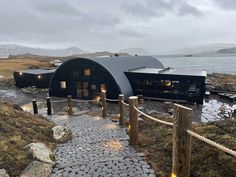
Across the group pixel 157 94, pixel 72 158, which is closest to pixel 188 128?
pixel 72 158

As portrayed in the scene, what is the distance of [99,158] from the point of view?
7.86 meters

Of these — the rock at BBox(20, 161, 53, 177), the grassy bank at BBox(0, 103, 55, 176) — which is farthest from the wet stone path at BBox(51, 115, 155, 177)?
the grassy bank at BBox(0, 103, 55, 176)

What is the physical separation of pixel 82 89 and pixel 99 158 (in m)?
22.5

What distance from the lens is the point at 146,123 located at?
12.3 meters

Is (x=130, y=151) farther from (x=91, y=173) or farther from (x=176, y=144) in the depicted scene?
(x=176, y=144)

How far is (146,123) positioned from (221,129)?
471 cm

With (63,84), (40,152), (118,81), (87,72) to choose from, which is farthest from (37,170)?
(63,84)

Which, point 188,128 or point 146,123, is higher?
point 188,128

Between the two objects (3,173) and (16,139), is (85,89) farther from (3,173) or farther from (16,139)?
(3,173)

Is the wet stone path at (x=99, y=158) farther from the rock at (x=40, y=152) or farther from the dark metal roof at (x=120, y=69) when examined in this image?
the dark metal roof at (x=120, y=69)

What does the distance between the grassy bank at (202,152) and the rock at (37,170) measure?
3.30 m

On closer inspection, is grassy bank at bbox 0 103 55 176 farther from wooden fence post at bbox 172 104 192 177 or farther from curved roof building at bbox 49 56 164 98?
curved roof building at bbox 49 56 164 98

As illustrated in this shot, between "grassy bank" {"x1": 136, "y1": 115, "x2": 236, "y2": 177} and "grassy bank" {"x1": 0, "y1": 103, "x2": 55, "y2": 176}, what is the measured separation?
4180 mm

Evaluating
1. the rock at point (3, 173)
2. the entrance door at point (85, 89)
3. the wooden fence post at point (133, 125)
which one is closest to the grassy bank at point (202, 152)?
the wooden fence post at point (133, 125)
